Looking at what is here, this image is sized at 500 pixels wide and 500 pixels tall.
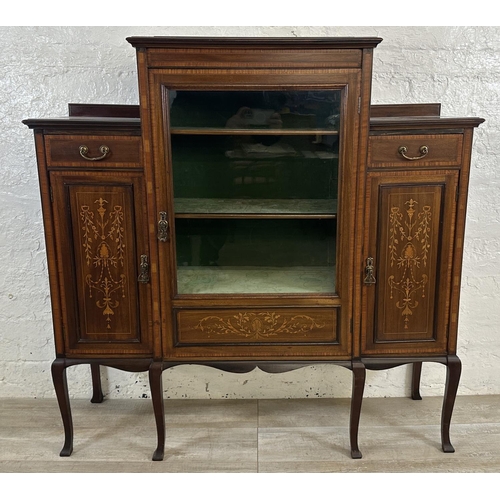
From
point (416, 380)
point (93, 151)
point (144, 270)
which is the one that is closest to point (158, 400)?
point (144, 270)

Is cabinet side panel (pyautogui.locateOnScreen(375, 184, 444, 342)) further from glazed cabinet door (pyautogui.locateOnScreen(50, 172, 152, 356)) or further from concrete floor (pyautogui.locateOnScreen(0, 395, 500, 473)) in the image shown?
glazed cabinet door (pyautogui.locateOnScreen(50, 172, 152, 356))

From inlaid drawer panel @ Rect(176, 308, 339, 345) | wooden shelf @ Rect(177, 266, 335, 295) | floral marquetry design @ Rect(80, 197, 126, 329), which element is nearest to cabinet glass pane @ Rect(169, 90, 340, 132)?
floral marquetry design @ Rect(80, 197, 126, 329)

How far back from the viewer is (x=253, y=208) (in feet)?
5.47

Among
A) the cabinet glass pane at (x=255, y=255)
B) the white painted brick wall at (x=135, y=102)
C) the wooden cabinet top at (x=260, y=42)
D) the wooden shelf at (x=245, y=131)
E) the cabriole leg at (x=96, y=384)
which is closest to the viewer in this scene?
the wooden cabinet top at (x=260, y=42)

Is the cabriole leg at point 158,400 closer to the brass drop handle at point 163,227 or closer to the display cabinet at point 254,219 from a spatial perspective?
the display cabinet at point 254,219

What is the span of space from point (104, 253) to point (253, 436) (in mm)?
831

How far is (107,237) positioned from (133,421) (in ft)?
2.51

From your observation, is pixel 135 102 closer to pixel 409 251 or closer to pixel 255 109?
pixel 255 109

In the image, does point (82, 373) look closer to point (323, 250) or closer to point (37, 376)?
point (37, 376)

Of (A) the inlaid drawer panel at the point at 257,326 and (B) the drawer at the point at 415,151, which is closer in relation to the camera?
(B) the drawer at the point at 415,151

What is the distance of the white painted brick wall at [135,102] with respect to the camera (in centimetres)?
190

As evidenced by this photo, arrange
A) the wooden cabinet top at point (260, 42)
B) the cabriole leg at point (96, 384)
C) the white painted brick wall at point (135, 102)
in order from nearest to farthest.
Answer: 1. the wooden cabinet top at point (260, 42)
2. the white painted brick wall at point (135, 102)
3. the cabriole leg at point (96, 384)

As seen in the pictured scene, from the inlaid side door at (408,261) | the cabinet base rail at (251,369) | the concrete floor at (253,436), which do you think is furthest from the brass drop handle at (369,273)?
the concrete floor at (253,436)

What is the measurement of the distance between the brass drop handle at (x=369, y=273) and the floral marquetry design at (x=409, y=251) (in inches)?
2.6
